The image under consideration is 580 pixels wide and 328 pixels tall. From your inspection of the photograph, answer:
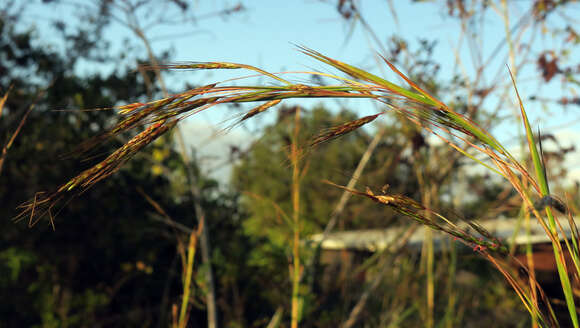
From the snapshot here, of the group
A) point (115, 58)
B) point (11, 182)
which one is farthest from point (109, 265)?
point (115, 58)

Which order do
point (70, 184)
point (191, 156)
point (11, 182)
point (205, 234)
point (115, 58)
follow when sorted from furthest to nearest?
point (115, 58) → point (11, 182) → point (191, 156) → point (205, 234) → point (70, 184)

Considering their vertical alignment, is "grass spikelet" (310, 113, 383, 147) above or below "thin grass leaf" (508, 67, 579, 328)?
above

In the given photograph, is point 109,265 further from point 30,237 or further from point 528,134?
point 528,134

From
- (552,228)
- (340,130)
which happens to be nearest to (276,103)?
(340,130)

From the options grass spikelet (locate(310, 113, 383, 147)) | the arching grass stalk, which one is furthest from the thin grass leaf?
grass spikelet (locate(310, 113, 383, 147))

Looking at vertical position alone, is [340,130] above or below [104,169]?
above

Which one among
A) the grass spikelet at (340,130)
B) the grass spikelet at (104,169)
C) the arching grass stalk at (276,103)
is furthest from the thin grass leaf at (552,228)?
the grass spikelet at (104,169)

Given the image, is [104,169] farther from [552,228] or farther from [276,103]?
[552,228]

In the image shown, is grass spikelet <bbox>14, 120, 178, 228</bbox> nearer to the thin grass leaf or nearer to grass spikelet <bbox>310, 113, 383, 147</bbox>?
grass spikelet <bbox>310, 113, 383, 147</bbox>

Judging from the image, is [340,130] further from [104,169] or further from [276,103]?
[104,169]
